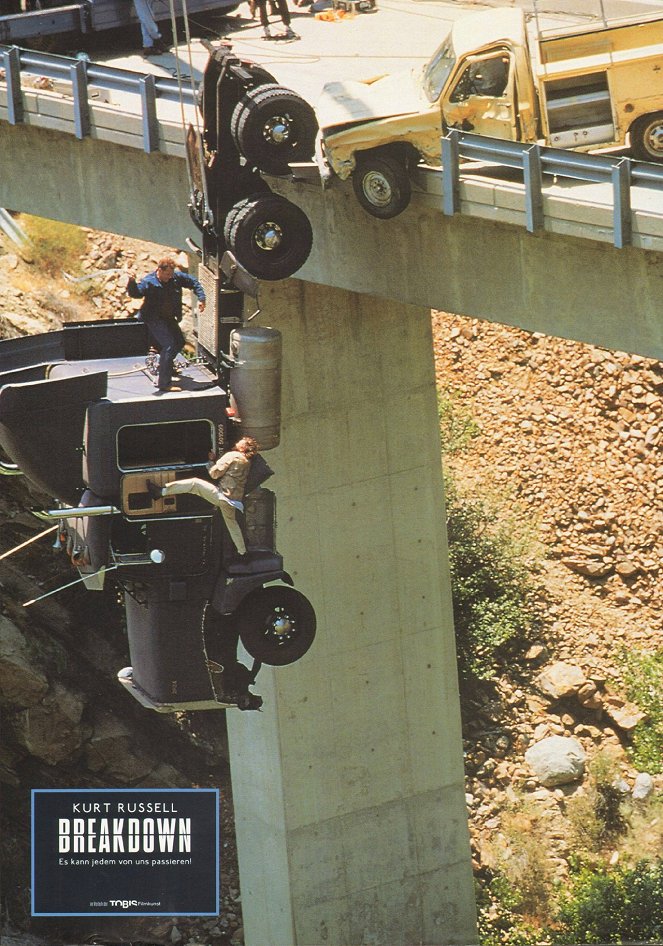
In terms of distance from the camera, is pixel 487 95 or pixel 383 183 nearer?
pixel 383 183

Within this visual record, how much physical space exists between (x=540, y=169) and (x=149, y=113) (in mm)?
6126

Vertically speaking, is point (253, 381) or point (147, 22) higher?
point (147, 22)

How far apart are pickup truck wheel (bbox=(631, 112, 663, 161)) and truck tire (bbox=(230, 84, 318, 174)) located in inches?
159

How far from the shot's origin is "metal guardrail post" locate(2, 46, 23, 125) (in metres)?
23.8

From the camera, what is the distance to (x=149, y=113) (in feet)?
72.7

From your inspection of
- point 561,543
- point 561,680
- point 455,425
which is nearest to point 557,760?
point 561,680

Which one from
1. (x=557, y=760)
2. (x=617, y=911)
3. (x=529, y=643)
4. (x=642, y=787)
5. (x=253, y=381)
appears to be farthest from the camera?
(x=529, y=643)

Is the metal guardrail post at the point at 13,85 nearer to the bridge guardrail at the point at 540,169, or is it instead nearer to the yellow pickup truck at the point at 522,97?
the yellow pickup truck at the point at 522,97

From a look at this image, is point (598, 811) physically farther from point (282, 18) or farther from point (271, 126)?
point (271, 126)

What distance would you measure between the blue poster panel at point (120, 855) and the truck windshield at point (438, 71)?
12182 millimetres

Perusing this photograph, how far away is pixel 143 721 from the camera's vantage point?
3016cm

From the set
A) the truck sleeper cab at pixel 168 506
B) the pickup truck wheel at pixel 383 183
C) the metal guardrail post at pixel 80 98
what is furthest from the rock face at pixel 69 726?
the pickup truck wheel at pixel 383 183

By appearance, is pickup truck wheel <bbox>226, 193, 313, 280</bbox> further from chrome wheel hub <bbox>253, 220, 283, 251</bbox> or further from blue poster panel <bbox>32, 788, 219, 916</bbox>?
blue poster panel <bbox>32, 788, 219, 916</bbox>

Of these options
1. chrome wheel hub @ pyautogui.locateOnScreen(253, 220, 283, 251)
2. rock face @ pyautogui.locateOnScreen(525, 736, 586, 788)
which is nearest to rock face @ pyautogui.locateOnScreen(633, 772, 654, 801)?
rock face @ pyautogui.locateOnScreen(525, 736, 586, 788)
